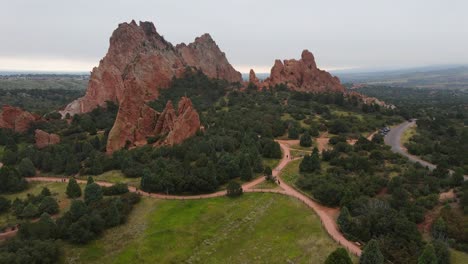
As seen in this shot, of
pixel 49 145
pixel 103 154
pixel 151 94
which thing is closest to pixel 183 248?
pixel 103 154

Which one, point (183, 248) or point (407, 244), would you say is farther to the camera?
point (183, 248)

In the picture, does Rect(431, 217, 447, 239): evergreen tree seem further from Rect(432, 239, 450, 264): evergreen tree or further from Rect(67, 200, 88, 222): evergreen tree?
Rect(67, 200, 88, 222): evergreen tree

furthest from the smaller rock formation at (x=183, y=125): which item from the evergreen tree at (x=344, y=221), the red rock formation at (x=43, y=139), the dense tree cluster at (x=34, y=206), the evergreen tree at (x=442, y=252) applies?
the evergreen tree at (x=442, y=252)

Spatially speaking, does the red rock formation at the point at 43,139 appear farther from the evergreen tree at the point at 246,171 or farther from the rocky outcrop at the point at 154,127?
the evergreen tree at the point at 246,171

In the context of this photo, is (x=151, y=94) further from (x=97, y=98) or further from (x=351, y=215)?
(x=351, y=215)

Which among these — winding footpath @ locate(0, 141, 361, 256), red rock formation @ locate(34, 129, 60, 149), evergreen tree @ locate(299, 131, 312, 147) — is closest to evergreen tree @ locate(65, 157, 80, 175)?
winding footpath @ locate(0, 141, 361, 256)

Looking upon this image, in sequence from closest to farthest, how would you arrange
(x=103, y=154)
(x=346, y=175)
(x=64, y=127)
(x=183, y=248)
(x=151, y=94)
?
(x=183, y=248) < (x=346, y=175) < (x=103, y=154) < (x=64, y=127) < (x=151, y=94)
